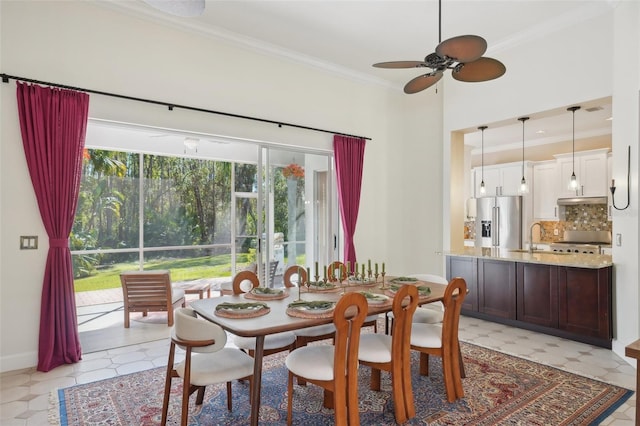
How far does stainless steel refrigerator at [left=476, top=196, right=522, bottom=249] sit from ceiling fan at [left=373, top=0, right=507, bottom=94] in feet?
18.6

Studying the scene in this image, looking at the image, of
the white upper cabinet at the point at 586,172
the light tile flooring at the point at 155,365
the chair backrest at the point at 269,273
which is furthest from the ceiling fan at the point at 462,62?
the white upper cabinet at the point at 586,172

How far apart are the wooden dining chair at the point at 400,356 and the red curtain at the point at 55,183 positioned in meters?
2.71

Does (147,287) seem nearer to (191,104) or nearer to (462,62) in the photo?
(191,104)

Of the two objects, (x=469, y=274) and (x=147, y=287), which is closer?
(x=147, y=287)

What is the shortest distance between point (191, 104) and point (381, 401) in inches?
135

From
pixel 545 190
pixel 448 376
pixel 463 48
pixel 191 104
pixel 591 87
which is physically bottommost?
pixel 448 376

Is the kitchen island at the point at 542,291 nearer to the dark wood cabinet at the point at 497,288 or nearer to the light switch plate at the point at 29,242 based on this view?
the dark wood cabinet at the point at 497,288

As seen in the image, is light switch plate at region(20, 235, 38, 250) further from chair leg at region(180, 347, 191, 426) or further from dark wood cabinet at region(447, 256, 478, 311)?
dark wood cabinet at region(447, 256, 478, 311)

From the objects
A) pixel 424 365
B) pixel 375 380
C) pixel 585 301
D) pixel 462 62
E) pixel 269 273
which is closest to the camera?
pixel 462 62

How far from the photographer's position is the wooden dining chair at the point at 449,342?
2725 mm

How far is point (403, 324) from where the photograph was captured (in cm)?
253

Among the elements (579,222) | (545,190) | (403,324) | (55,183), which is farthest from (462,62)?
(579,222)

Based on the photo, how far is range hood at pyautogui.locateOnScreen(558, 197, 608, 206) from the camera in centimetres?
712

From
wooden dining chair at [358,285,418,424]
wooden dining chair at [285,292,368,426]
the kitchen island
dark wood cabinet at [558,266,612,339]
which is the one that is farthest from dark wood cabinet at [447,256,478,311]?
wooden dining chair at [285,292,368,426]
